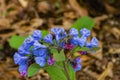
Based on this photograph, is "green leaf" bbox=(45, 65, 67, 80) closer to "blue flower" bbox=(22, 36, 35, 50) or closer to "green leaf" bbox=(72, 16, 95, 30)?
"blue flower" bbox=(22, 36, 35, 50)

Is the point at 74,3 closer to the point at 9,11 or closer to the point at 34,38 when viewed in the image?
the point at 9,11

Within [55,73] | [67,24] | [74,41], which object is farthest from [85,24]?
[67,24]

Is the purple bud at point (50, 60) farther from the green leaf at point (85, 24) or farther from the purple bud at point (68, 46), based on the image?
the green leaf at point (85, 24)

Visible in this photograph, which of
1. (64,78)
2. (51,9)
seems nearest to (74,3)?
(51,9)

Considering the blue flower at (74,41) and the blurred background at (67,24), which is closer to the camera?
the blue flower at (74,41)

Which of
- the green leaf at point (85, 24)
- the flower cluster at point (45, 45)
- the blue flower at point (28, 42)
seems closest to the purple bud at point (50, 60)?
the flower cluster at point (45, 45)
